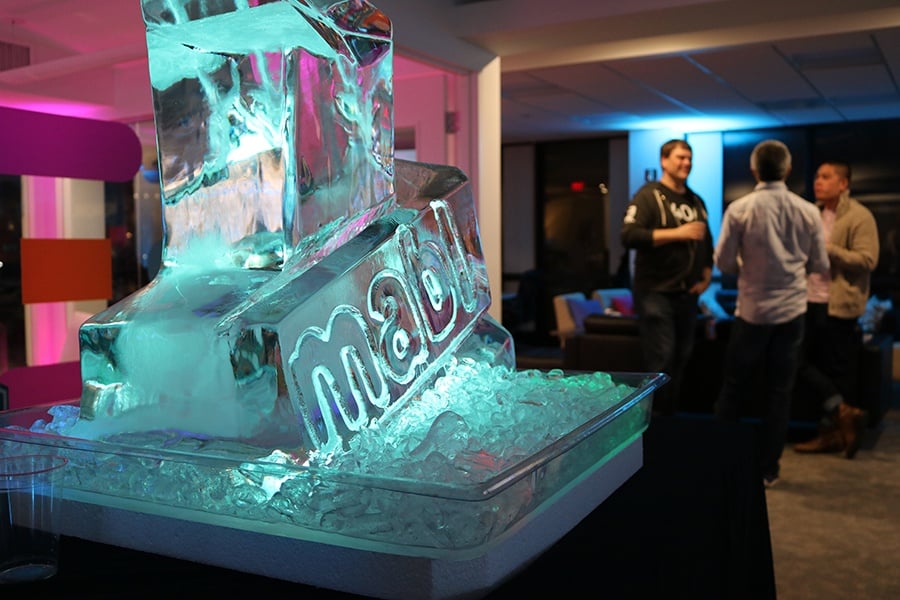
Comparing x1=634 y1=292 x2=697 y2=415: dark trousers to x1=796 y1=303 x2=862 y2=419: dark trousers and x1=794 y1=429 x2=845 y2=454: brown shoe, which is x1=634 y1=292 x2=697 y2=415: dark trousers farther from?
x1=794 y1=429 x2=845 y2=454: brown shoe

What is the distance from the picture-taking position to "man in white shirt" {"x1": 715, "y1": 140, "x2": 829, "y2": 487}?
10.9 ft

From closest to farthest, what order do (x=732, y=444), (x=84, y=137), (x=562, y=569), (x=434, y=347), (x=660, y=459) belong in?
(x=562, y=569) → (x=434, y=347) → (x=660, y=459) → (x=732, y=444) → (x=84, y=137)

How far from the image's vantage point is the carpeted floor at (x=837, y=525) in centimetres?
261

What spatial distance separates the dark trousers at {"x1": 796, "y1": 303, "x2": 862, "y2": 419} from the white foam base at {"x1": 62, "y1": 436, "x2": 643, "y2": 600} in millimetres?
3767

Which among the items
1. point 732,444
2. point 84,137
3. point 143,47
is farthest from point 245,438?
point 143,47

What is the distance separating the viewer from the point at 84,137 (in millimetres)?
2256

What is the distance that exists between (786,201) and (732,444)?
219 cm

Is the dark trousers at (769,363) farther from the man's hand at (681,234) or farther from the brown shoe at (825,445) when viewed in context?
the brown shoe at (825,445)

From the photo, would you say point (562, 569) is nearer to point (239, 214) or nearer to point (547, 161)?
point (239, 214)

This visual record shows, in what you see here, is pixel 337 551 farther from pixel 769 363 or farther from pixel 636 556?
pixel 769 363

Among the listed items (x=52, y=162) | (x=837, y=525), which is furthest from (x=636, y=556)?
(x=837, y=525)

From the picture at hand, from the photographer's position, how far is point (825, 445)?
4359mm

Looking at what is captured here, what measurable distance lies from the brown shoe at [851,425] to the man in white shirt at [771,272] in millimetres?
1002

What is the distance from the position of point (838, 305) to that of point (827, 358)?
37 centimetres
